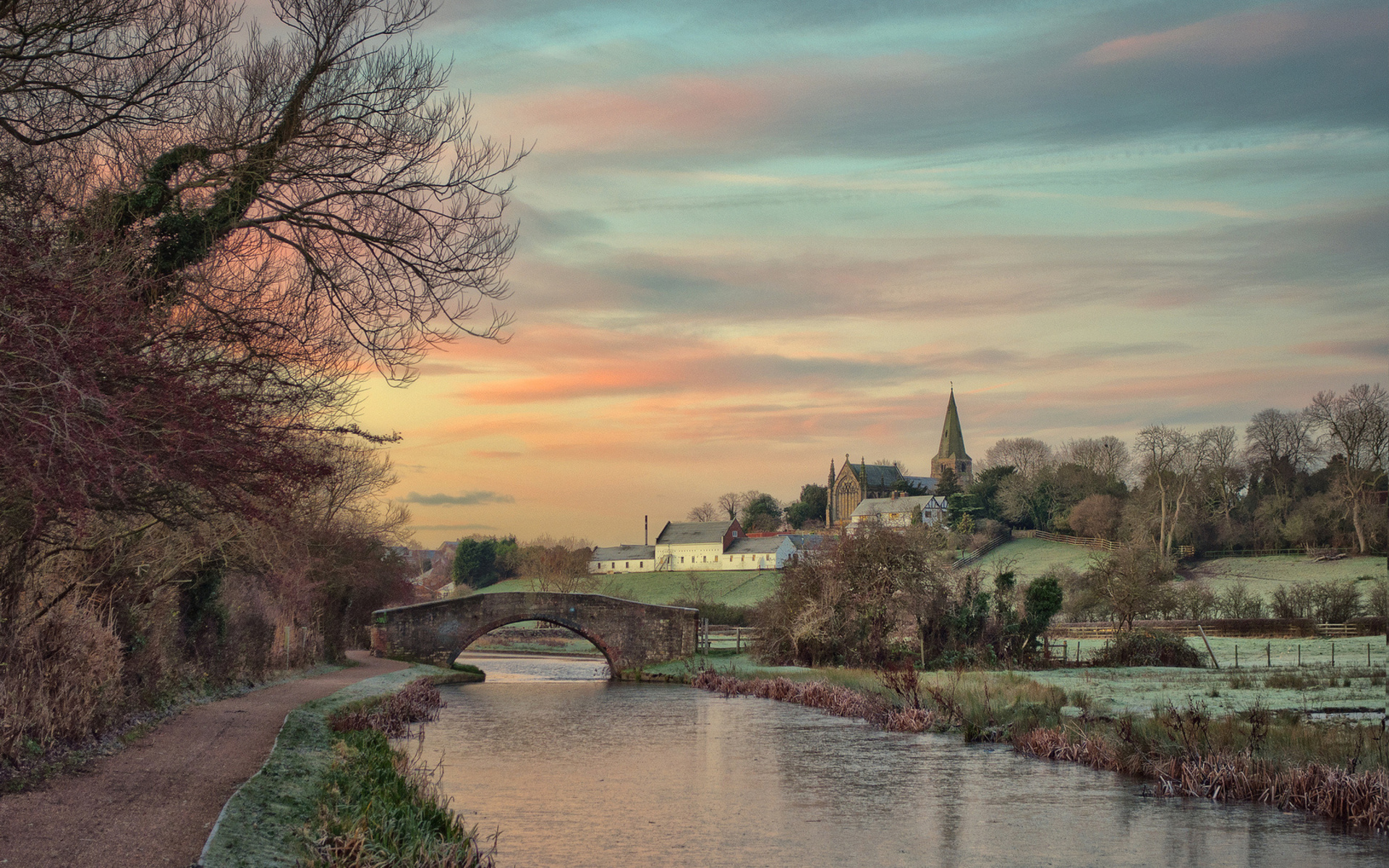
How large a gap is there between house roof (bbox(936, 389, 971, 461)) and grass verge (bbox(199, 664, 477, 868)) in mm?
130297

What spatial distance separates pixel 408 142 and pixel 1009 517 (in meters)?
82.3

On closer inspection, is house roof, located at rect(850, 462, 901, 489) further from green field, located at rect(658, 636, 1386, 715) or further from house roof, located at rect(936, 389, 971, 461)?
green field, located at rect(658, 636, 1386, 715)

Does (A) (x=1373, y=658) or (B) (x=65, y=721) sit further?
(A) (x=1373, y=658)

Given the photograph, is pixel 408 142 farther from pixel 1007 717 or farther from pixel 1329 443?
pixel 1329 443

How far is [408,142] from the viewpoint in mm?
14023

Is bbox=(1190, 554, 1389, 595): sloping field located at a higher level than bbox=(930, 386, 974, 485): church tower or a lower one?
lower

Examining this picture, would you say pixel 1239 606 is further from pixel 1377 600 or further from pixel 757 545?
pixel 757 545

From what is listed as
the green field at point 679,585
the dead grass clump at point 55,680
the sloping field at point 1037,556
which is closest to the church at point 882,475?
the green field at point 679,585

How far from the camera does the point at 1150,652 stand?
3309 cm

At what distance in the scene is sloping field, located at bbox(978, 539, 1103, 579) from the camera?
72.1 metres

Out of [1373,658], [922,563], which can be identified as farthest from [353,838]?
[1373,658]

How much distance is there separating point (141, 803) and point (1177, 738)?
13.9 m

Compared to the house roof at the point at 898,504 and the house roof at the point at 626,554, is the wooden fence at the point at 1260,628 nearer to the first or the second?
the house roof at the point at 898,504

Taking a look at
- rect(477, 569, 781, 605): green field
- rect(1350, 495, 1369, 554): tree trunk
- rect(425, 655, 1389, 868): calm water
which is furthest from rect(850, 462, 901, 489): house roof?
rect(425, 655, 1389, 868): calm water
